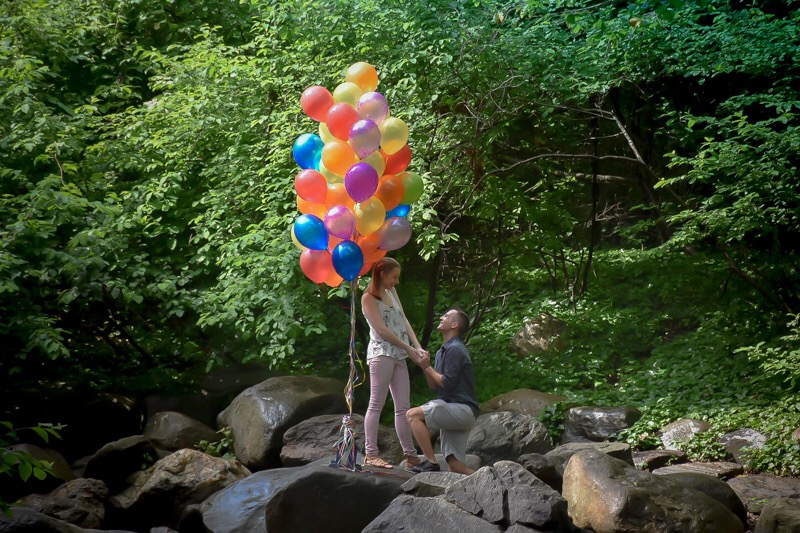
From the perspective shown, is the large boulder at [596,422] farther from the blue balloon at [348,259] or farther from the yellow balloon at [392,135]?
the yellow balloon at [392,135]

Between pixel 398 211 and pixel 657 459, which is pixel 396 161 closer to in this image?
pixel 398 211

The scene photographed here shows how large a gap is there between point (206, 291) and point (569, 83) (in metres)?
5.14

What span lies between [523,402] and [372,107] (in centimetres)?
Result: 502

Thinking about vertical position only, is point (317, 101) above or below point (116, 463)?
above

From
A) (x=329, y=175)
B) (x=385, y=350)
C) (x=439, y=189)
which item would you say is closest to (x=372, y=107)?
(x=329, y=175)

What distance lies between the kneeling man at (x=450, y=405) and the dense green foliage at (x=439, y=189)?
268 cm

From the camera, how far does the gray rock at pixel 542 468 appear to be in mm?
6660

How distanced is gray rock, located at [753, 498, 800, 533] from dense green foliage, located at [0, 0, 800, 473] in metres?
2.05

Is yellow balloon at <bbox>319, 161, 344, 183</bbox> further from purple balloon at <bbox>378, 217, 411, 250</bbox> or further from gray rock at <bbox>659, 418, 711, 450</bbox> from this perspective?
gray rock at <bbox>659, 418, 711, 450</bbox>

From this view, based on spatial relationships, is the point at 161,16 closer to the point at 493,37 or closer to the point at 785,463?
the point at 493,37

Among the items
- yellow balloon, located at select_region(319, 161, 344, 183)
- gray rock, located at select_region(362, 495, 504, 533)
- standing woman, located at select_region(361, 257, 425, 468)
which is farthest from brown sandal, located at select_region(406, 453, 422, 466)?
yellow balloon, located at select_region(319, 161, 344, 183)

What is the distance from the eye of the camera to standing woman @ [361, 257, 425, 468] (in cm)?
636

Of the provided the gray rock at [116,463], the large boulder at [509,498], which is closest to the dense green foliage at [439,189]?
the gray rock at [116,463]

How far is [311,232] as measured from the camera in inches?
253
